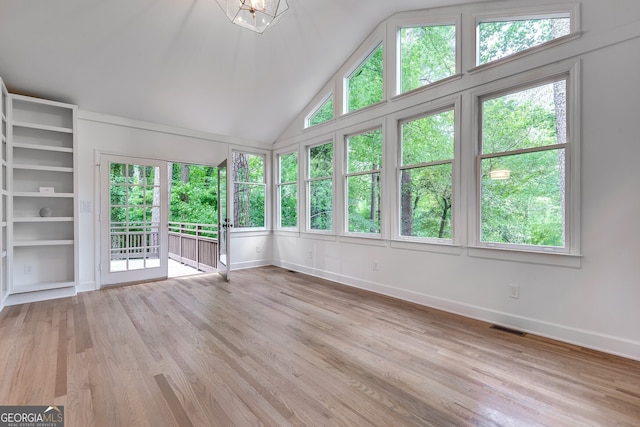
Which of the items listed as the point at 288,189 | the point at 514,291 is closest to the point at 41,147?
the point at 288,189

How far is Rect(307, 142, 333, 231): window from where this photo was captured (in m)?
5.07

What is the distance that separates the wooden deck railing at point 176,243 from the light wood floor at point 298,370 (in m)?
1.27

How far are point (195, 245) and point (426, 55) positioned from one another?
5483mm

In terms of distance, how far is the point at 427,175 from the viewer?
3.71 m

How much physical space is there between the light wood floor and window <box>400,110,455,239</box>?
1049mm

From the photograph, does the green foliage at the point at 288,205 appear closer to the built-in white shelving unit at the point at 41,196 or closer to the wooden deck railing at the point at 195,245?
the wooden deck railing at the point at 195,245

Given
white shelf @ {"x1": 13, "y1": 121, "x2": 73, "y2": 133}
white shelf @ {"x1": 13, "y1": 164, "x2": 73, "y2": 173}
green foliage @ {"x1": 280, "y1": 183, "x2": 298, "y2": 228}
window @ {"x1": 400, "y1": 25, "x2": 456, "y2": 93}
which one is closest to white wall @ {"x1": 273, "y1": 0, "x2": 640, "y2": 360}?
window @ {"x1": 400, "y1": 25, "x2": 456, "y2": 93}

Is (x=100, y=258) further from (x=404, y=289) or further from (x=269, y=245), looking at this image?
(x=404, y=289)

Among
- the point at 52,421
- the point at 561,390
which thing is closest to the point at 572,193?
the point at 561,390

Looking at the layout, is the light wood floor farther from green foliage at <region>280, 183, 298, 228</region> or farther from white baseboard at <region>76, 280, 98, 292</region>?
green foliage at <region>280, 183, 298, 228</region>

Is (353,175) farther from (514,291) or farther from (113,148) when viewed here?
(113,148)

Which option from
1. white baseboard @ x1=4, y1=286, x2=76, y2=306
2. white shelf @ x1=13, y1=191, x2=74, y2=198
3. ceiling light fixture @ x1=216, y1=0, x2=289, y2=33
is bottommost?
white baseboard @ x1=4, y1=286, x2=76, y2=306

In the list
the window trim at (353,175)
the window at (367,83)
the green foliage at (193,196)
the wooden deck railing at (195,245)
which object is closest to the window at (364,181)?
the window trim at (353,175)

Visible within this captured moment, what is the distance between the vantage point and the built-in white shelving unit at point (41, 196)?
3.74m
